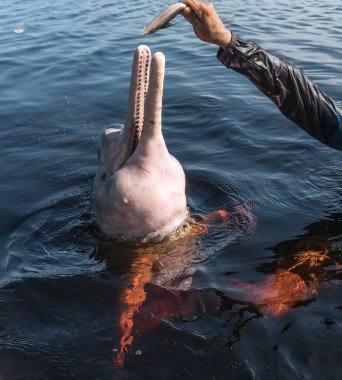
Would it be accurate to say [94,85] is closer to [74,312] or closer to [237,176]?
[237,176]

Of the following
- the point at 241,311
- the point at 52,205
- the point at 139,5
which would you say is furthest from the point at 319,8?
the point at 241,311

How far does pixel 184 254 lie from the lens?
180 inches

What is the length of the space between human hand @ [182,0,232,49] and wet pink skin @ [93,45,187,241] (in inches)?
24.8

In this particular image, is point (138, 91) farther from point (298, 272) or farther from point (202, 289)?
point (298, 272)

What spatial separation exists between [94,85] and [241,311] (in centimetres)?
724

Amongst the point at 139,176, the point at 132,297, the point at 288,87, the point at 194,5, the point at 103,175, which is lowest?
the point at 132,297

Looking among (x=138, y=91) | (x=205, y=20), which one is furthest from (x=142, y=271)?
(x=205, y=20)

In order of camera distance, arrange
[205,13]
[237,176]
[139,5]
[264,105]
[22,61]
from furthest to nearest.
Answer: [139,5] < [22,61] < [264,105] < [237,176] < [205,13]

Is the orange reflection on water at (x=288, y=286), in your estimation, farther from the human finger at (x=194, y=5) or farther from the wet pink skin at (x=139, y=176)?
the human finger at (x=194, y=5)

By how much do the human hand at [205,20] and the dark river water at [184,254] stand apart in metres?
1.77

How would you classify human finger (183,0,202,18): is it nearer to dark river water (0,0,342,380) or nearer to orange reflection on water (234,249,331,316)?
dark river water (0,0,342,380)

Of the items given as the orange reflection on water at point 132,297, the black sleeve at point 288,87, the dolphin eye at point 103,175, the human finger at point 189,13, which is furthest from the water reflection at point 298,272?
the human finger at point 189,13

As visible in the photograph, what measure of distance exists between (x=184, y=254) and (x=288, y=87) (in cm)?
187

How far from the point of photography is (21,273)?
4406mm
